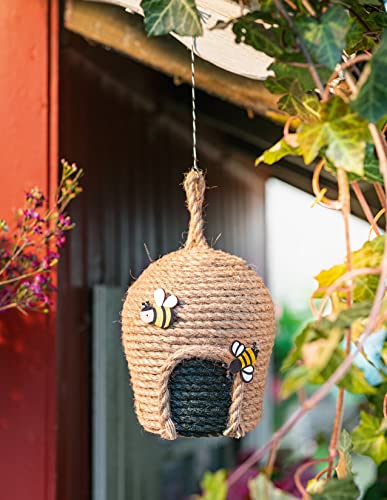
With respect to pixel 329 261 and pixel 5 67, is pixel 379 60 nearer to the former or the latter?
pixel 5 67

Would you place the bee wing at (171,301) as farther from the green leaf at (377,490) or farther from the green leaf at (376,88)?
the green leaf at (377,490)

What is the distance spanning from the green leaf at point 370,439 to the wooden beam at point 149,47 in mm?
1122

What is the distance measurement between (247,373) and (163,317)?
0.15 m

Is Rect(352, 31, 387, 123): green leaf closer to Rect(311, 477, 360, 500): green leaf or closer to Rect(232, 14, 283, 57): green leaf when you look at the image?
Rect(232, 14, 283, 57): green leaf

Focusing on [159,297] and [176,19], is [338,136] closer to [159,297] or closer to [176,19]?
[176,19]

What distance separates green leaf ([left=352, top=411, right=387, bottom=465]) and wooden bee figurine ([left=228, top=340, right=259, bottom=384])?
26 cm

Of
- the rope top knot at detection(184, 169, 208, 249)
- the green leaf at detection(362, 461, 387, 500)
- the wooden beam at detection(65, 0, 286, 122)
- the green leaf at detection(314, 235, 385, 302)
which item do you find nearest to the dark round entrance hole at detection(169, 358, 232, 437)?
the rope top knot at detection(184, 169, 208, 249)

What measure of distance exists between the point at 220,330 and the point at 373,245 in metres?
0.37

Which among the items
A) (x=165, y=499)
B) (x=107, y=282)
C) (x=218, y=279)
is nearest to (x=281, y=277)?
(x=165, y=499)

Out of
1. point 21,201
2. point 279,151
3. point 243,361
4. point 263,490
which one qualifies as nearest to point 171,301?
point 243,361

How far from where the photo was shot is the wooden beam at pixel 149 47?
1868 mm

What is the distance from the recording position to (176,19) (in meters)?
0.76

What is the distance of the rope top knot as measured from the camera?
4.03ft

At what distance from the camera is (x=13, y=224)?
1823 mm
